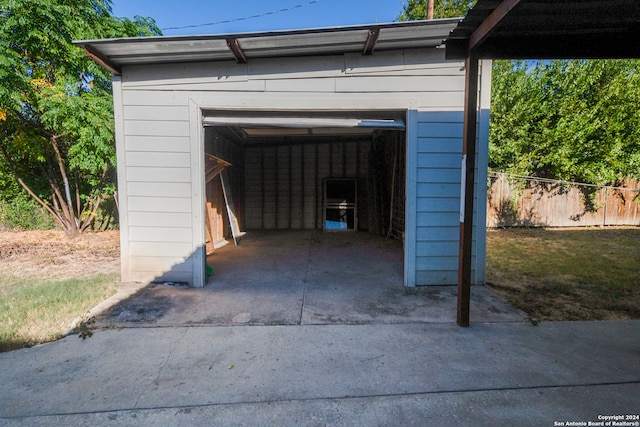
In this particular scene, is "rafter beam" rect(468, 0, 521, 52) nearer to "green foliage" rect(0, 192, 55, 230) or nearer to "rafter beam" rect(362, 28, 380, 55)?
"rafter beam" rect(362, 28, 380, 55)

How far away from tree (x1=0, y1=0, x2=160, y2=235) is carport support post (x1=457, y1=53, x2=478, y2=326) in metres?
7.05

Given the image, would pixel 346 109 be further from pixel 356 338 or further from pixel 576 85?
pixel 576 85

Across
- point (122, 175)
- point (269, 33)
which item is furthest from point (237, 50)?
point (122, 175)

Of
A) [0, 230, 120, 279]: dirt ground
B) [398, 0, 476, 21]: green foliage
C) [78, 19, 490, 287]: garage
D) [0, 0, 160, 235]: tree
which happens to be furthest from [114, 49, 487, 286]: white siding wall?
[398, 0, 476, 21]: green foliage

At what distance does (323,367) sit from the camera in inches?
90.7

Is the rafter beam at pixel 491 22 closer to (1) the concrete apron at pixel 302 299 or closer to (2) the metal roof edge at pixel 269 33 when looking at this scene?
(2) the metal roof edge at pixel 269 33

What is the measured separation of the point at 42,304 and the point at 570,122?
13167 millimetres

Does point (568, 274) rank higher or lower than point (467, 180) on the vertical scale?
lower

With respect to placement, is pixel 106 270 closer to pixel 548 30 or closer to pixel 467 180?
pixel 467 180

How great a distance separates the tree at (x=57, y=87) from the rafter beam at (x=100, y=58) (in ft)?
10.4

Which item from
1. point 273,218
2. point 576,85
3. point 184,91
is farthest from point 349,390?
point 576,85

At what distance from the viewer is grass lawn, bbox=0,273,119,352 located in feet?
9.38

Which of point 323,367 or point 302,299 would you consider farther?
point 302,299

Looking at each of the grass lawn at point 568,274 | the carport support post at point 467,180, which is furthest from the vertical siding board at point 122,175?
the grass lawn at point 568,274
